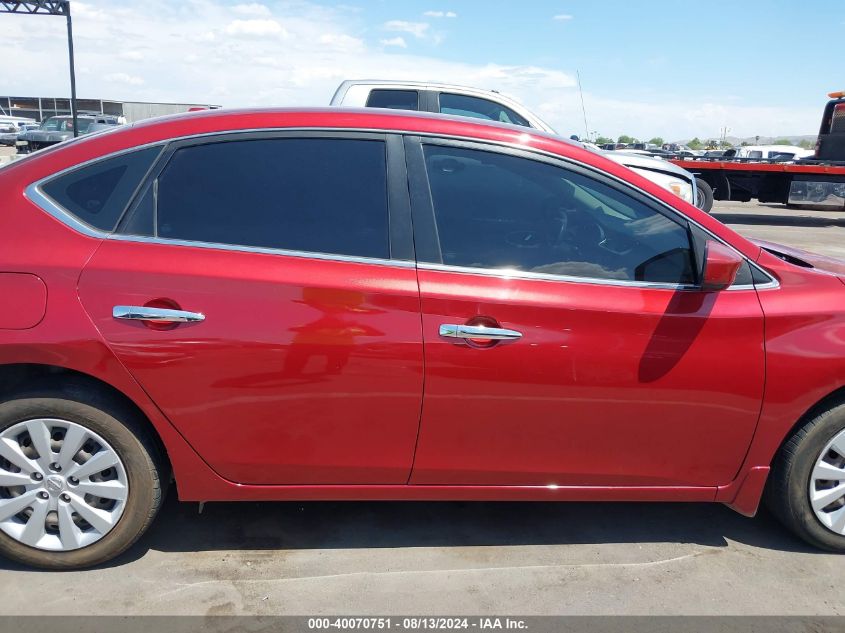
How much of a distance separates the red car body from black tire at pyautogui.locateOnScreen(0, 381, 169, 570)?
0.10 meters

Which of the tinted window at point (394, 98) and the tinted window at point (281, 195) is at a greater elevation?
the tinted window at point (394, 98)

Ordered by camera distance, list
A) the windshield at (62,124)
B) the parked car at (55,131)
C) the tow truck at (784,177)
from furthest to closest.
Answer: the windshield at (62,124), the parked car at (55,131), the tow truck at (784,177)

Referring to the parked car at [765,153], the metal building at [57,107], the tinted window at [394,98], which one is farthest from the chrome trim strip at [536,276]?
the metal building at [57,107]

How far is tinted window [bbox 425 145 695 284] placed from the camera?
108 inches

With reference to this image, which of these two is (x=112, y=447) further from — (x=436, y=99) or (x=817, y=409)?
(x=436, y=99)

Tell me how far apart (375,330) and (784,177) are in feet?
50.2

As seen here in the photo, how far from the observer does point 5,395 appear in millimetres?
2619

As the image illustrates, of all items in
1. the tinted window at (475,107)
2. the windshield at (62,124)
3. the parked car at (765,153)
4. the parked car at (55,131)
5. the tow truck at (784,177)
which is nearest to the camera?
the tinted window at (475,107)

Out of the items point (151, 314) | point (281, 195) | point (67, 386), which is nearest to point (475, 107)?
point (281, 195)

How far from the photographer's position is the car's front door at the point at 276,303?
2.57m

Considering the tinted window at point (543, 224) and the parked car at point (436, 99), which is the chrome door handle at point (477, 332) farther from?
the parked car at point (436, 99)

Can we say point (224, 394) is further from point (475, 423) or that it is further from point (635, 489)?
point (635, 489)

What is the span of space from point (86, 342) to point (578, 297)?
1.82 meters

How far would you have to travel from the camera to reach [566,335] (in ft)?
8.69
